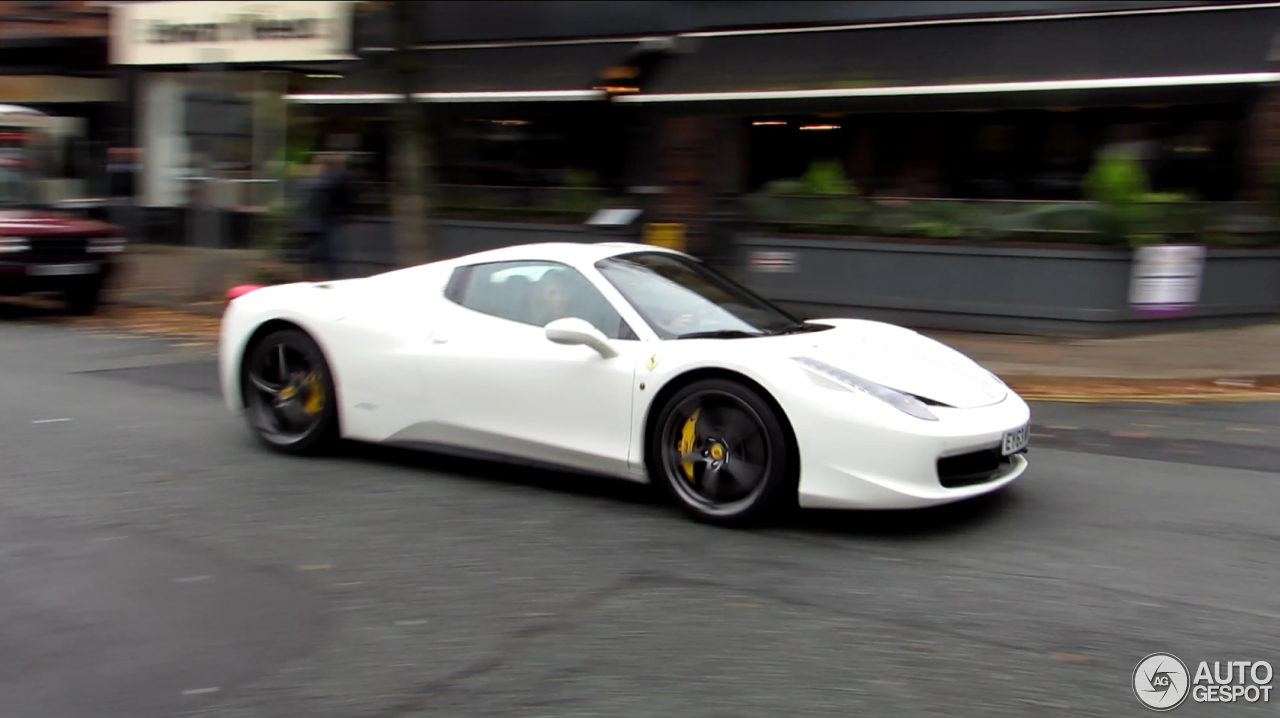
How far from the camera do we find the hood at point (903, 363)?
547 centimetres

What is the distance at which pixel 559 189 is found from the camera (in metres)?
17.1

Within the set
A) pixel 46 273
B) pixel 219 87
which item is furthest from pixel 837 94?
pixel 219 87

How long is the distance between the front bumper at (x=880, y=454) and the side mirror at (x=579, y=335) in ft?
3.27

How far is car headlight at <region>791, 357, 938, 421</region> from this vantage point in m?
5.25

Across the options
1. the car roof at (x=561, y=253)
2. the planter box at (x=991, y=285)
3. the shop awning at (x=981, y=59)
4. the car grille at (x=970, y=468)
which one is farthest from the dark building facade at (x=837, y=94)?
the car grille at (x=970, y=468)

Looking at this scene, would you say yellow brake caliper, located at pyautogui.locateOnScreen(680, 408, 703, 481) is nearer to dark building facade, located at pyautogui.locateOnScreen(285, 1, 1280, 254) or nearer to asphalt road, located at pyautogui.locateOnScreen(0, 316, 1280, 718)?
asphalt road, located at pyautogui.locateOnScreen(0, 316, 1280, 718)

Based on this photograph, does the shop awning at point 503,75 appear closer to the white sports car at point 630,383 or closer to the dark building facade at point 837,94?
the dark building facade at point 837,94

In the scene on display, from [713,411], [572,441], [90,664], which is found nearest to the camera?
[90,664]

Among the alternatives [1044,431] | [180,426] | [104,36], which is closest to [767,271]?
[1044,431]

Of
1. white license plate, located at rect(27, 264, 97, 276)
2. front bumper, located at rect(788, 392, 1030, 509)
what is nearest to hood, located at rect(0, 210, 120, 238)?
white license plate, located at rect(27, 264, 97, 276)

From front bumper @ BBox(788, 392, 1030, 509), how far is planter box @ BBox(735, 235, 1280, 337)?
8024 mm

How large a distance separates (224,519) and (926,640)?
130 inches

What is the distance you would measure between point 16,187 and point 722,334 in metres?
11.4

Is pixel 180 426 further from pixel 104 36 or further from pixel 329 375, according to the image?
pixel 104 36
